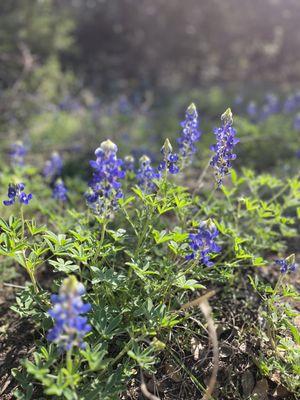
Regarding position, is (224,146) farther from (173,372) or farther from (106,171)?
(173,372)

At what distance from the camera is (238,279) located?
3.37m

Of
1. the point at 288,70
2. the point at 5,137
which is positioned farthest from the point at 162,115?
the point at 288,70

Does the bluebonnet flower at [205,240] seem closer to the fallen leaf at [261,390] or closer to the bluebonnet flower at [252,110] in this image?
the fallen leaf at [261,390]

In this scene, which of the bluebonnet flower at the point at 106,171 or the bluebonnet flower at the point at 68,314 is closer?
the bluebonnet flower at the point at 68,314

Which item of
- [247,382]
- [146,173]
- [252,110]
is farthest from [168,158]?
[252,110]

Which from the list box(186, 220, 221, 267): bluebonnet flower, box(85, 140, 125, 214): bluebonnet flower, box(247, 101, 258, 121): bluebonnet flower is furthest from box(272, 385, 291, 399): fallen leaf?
box(247, 101, 258, 121): bluebonnet flower

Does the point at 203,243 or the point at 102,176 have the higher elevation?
the point at 102,176

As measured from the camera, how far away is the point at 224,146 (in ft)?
8.98

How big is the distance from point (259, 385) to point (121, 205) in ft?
4.83

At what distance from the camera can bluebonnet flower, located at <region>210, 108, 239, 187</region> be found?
2.71 metres

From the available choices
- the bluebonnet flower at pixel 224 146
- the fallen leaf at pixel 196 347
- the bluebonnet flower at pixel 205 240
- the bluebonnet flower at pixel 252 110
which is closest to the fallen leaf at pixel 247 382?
the fallen leaf at pixel 196 347

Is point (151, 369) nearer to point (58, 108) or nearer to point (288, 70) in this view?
point (58, 108)

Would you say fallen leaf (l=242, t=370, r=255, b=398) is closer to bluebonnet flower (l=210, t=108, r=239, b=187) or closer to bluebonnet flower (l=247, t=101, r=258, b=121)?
bluebonnet flower (l=210, t=108, r=239, b=187)

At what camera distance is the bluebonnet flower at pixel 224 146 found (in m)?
2.71
